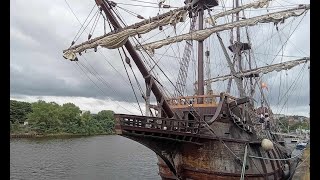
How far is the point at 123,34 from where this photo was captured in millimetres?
12094

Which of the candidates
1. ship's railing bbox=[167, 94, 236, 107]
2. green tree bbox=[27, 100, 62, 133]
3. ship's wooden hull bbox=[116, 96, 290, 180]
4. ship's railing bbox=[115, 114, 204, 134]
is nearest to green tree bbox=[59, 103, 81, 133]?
green tree bbox=[27, 100, 62, 133]

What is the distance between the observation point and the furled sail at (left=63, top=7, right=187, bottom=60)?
12.2 metres

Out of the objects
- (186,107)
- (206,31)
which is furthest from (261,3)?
(186,107)

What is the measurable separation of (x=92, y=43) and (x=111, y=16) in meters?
1.81

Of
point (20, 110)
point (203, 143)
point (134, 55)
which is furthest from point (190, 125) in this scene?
point (20, 110)

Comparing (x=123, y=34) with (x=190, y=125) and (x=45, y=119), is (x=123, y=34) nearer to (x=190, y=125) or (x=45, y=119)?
(x=190, y=125)

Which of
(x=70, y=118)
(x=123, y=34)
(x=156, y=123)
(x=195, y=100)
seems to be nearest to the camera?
(x=156, y=123)

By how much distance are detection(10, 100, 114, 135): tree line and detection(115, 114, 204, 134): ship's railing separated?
56671mm

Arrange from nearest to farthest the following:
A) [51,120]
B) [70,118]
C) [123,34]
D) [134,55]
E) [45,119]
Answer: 1. [123,34]
2. [134,55]
3. [45,119]
4. [51,120]
5. [70,118]

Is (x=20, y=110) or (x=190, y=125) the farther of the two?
(x=20, y=110)

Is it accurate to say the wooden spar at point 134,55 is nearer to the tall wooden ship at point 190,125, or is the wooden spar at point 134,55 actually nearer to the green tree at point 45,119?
the tall wooden ship at point 190,125

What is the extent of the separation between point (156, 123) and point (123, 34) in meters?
3.79
